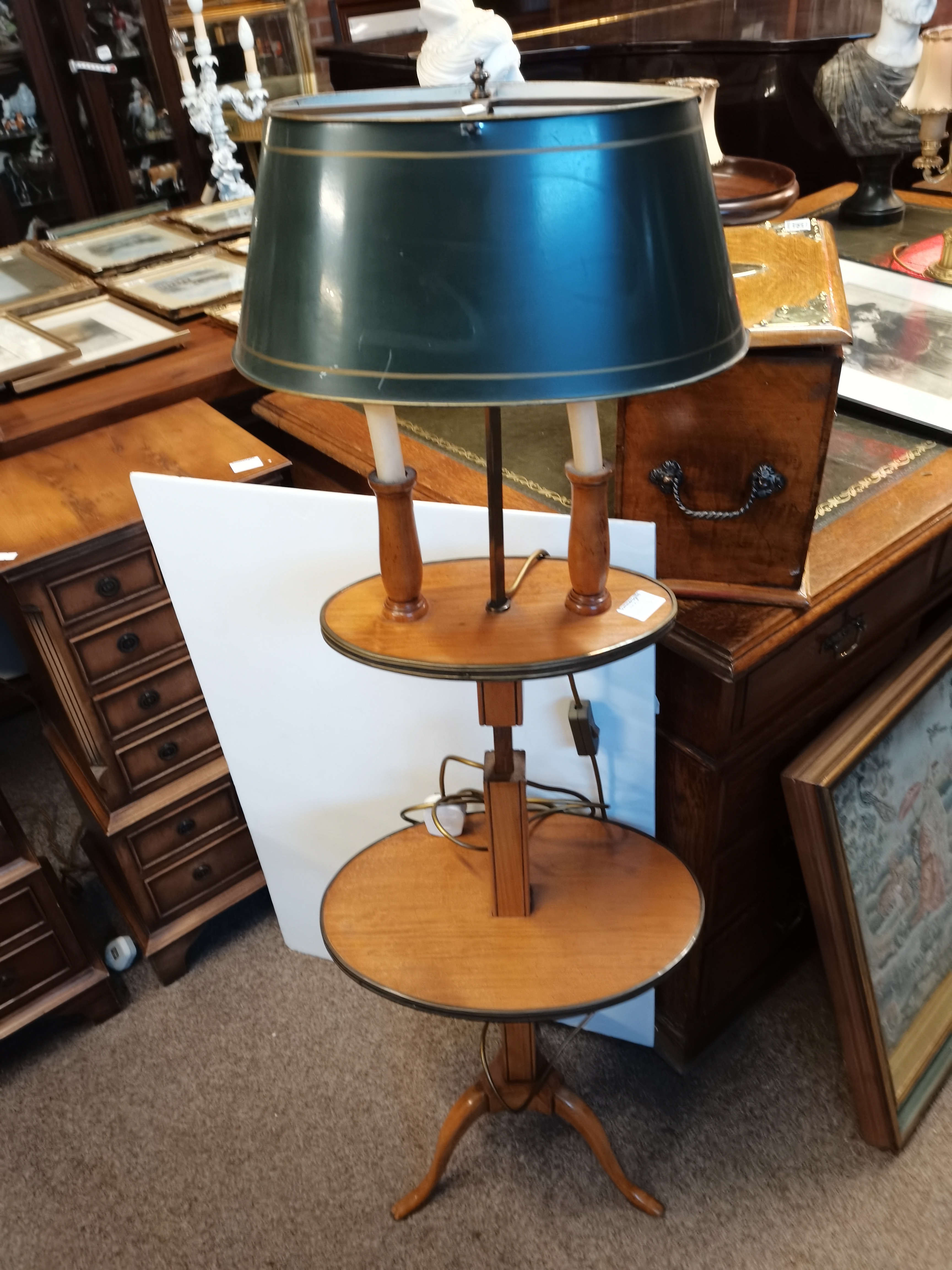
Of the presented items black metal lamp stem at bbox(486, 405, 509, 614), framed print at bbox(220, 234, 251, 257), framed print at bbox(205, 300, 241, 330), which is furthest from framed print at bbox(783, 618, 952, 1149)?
framed print at bbox(220, 234, 251, 257)

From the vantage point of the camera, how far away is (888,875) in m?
1.33

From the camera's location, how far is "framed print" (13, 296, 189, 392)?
5.26ft

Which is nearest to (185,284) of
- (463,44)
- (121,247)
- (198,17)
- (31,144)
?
(121,247)

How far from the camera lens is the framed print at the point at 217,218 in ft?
7.18

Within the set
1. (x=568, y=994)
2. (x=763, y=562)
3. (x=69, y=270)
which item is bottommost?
(x=568, y=994)

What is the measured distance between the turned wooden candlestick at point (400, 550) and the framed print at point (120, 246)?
1578mm

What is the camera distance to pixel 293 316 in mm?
584

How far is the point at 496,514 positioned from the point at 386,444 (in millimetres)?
107

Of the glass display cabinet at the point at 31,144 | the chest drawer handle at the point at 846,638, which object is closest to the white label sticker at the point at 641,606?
the chest drawer handle at the point at 846,638

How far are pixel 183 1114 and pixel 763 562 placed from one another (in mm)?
1250

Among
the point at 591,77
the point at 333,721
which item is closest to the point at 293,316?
the point at 333,721

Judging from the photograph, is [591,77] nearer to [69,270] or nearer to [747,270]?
[69,270]

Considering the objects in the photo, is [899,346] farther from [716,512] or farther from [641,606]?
A: [641,606]

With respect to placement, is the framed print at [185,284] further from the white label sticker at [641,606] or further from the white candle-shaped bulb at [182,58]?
the white label sticker at [641,606]
